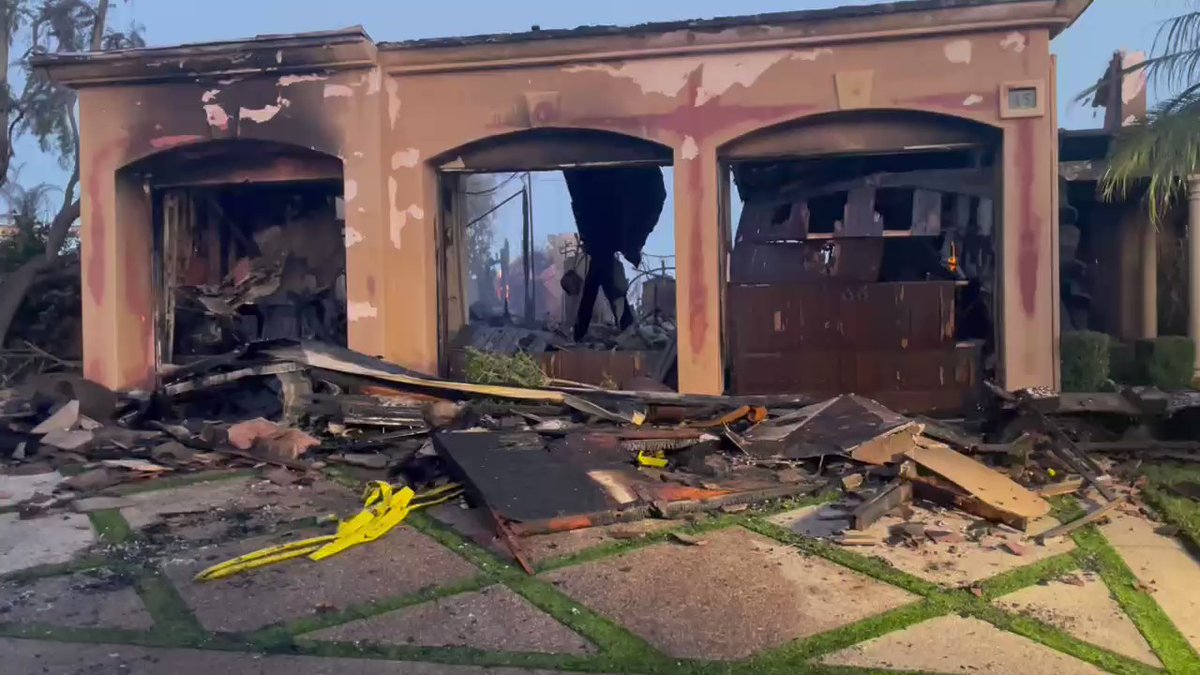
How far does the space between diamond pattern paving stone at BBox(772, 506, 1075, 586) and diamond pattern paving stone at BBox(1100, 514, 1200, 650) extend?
0.32 m

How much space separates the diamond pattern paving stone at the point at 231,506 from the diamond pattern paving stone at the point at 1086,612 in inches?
147

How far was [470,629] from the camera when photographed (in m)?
4.12

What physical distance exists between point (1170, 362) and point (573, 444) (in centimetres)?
899

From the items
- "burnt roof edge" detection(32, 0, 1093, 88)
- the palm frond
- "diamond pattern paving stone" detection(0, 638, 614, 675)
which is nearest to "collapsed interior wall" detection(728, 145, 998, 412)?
"burnt roof edge" detection(32, 0, 1093, 88)

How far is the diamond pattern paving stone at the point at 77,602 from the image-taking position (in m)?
4.24

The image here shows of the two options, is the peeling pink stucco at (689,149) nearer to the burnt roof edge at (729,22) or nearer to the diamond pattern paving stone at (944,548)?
the burnt roof edge at (729,22)

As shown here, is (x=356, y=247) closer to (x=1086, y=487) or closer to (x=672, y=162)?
(x=672, y=162)

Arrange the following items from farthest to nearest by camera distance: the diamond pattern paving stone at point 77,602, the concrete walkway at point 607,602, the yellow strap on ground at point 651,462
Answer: the yellow strap on ground at point 651,462
the diamond pattern paving stone at point 77,602
the concrete walkway at point 607,602

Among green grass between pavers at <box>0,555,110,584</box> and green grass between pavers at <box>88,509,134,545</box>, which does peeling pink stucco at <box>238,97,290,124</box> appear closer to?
green grass between pavers at <box>88,509,134,545</box>

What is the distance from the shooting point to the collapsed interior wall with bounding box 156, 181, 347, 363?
12.3m

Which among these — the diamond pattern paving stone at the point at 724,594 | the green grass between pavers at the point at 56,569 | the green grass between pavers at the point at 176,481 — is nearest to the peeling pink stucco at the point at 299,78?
the green grass between pavers at the point at 176,481

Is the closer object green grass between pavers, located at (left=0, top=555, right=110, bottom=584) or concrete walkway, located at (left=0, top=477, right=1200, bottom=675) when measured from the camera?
concrete walkway, located at (left=0, top=477, right=1200, bottom=675)

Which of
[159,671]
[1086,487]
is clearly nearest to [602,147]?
[1086,487]

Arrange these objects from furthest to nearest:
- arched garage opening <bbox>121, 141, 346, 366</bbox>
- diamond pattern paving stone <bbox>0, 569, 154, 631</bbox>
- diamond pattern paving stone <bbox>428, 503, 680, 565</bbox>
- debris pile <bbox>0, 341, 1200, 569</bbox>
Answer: arched garage opening <bbox>121, 141, 346, 366</bbox> < debris pile <bbox>0, 341, 1200, 569</bbox> < diamond pattern paving stone <bbox>428, 503, 680, 565</bbox> < diamond pattern paving stone <bbox>0, 569, 154, 631</bbox>
